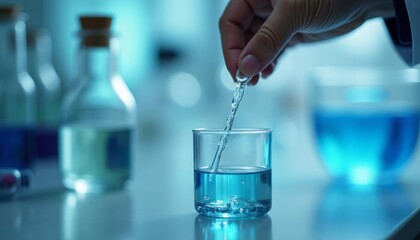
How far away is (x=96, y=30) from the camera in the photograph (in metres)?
1.21

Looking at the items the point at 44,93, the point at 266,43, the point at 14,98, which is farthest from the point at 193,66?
the point at 266,43

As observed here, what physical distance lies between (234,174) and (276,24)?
22 centimetres

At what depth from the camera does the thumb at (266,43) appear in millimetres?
861

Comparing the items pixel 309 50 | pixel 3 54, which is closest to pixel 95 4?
pixel 309 50

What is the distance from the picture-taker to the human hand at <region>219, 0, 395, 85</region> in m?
0.87

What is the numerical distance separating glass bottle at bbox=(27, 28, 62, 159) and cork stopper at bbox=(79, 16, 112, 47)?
606mm

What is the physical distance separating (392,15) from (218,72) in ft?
8.42

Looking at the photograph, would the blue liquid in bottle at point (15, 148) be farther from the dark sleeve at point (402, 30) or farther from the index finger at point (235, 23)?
the dark sleeve at point (402, 30)

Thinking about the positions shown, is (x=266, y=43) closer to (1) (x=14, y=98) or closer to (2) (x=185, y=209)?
(2) (x=185, y=209)

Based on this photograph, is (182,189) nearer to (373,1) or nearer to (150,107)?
(373,1)

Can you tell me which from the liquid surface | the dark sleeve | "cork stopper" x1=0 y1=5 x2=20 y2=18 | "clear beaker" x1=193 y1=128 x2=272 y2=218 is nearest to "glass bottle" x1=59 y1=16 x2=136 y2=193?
"cork stopper" x1=0 y1=5 x2=20 y2=18

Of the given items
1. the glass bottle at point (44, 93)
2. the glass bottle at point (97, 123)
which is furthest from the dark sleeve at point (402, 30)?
the glass bottle at point (44, 93)

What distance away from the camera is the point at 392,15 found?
1.11 m

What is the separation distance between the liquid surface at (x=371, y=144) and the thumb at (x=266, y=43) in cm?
45
